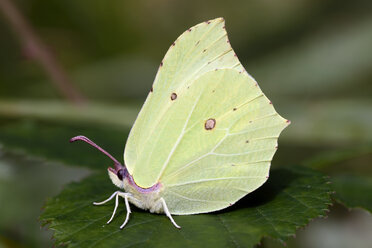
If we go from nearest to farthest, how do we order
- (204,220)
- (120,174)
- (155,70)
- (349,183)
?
(204,220) < (120,174) < (349,183) < (155,70)

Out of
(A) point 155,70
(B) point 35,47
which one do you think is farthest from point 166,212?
(A) point 155,70

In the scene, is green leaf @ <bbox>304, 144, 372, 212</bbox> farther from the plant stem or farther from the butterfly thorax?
the plant stem

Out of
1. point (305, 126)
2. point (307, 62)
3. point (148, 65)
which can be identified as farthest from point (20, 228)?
point (307, 62)

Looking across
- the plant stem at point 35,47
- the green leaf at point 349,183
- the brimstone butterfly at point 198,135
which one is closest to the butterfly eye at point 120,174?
the brimstone butterfly at point 198,135

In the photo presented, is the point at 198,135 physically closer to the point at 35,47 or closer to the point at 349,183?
the point at 349,183

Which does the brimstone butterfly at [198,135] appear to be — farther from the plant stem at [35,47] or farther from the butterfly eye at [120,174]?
the plant stem at [35,47]

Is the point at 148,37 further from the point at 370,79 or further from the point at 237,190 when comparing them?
the point at 237,190

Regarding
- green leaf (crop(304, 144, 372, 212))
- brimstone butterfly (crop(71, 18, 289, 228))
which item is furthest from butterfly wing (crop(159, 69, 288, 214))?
green leaf (crop(304, 144, 372, 212))
